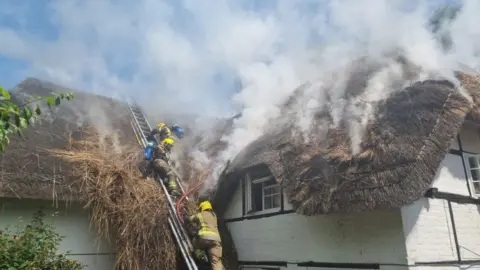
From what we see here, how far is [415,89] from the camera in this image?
788 cm

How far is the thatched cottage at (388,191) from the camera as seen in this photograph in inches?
259

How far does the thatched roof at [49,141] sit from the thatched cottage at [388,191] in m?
4.24

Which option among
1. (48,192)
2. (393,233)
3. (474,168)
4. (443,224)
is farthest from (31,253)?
(474,168)

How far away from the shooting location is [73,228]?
8211mm

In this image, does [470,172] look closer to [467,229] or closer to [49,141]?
[467,229]

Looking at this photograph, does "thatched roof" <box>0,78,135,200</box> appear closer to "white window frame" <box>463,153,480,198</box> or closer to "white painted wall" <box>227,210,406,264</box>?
"white painted wall" <box>227,210,406,264</box>

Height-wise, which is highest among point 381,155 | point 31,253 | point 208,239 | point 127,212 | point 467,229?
point 381,155

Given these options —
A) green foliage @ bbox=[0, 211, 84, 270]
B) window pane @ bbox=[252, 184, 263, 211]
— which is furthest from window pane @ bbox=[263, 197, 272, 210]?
green foliage @ bbox=[0, 211, 84, 270]

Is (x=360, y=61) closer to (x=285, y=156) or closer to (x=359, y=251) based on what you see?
(x=285, y=156)

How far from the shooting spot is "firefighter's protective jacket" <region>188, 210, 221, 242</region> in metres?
7.83

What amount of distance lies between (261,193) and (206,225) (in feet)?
7.10

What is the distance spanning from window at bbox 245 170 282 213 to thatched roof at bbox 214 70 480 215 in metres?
0.84

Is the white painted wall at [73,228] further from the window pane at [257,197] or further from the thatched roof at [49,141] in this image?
the window pane at [257,197]

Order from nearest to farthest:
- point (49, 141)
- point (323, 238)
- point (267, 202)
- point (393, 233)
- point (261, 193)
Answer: point (393, 233) < point (323, 238) < point (49, 141) < point (267, 202) < point (261, 193)
